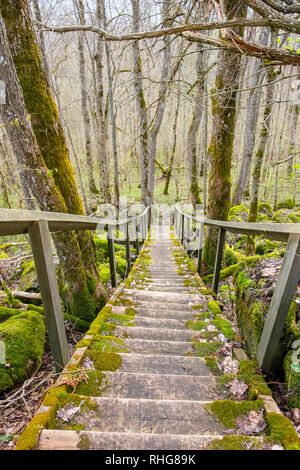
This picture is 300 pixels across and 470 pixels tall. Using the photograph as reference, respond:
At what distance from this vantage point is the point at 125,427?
4.43 ft

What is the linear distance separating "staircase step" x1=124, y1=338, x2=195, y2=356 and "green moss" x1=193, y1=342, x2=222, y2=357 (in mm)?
49

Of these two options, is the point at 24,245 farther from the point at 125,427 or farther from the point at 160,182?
the point at 160,182

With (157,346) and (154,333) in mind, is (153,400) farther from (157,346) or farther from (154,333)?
(154,333)

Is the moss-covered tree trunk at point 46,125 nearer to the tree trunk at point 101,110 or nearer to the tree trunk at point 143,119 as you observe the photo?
the tree trunk at point 143,119

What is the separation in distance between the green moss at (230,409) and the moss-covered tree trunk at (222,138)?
356 cm

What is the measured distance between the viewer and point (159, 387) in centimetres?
167

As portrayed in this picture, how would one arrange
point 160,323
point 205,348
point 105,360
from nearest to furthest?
point 105,360 < point 205,348 < point 160,323

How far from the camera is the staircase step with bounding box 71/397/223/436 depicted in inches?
52.9

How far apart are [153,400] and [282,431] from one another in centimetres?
71

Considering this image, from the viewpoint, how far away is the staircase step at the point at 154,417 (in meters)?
1.34

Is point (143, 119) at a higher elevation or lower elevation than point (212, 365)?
higher

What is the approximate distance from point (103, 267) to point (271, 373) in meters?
3.67

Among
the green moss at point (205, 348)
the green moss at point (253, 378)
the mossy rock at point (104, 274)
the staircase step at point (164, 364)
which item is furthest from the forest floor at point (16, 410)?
the mossy rock at point (104, 274)

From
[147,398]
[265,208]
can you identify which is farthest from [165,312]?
[265,208]
